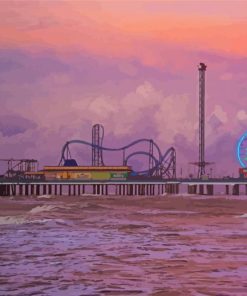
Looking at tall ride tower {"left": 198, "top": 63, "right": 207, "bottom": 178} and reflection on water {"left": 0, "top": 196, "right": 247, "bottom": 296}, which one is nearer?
reflection on water {"left": 0, "top": 196, "right": 247, "bottom": 296}

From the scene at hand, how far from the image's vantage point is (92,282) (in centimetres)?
1462

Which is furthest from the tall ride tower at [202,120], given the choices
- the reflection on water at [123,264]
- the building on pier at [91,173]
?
the reflection on water at [123,264]

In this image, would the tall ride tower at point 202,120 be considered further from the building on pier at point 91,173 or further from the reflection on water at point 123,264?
the reflection on water at point 123,264

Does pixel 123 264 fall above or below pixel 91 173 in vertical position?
below

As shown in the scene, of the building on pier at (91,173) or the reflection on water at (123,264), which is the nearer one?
the reflection on water at (123,264)

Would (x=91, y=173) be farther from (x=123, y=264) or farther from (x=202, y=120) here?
(x=123, y=264)

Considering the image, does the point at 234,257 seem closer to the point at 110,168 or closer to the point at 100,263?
the point at 100,263

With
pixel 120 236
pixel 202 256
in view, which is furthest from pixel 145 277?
pixel 120 236

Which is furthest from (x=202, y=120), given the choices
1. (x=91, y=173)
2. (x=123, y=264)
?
(x=123, y=264)

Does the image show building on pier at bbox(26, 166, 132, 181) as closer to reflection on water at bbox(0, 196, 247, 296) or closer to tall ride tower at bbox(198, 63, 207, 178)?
tall ride tower at bbox(198, 63, 207, 178)

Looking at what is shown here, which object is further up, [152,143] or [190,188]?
[152,143]

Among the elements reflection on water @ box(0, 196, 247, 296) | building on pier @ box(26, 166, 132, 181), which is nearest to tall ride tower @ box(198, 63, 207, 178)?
building on pier @ box(26, 166, 132, 181)

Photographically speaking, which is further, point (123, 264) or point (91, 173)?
point (91, 173)

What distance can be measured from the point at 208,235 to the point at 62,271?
40.5 feet
